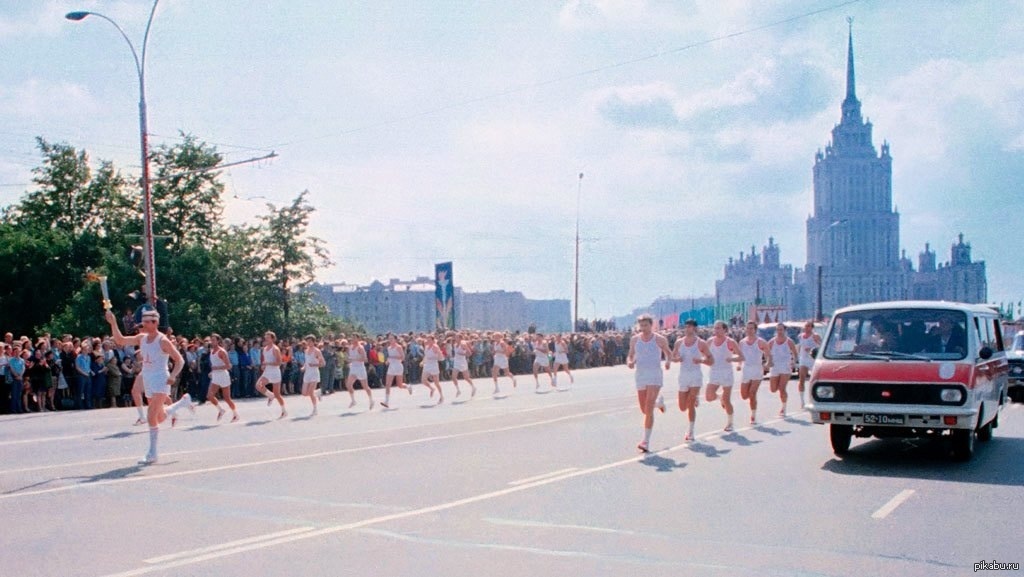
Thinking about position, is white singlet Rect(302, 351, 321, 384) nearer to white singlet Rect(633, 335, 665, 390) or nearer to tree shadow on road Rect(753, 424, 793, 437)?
tree shadow on road Rect(753, 424, 793, 437)

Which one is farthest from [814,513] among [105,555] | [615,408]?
[615,408]

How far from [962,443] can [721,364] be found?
5.24 m

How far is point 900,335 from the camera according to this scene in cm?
1257

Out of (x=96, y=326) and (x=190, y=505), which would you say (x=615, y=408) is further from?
(x=96, y=326)

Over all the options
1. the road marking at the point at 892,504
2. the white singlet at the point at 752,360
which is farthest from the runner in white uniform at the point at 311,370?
the road marking at the point at 892,504

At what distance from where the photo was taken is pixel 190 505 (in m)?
9.18

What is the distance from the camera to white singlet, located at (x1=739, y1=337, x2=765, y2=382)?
58.5ft

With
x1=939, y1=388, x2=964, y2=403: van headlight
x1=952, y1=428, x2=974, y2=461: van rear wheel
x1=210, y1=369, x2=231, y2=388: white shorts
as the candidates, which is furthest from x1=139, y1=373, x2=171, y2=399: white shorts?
x1=952, y1=428, x2=974, y2=461: van rear wheel

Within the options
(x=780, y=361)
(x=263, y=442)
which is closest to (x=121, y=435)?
(x=263, y=442)

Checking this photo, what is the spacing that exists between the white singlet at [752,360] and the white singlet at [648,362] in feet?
15.8

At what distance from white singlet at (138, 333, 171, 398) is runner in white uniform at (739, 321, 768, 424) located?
984cm

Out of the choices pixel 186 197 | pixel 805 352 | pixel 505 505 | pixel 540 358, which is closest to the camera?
pixel 505 505

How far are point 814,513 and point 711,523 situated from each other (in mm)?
1109

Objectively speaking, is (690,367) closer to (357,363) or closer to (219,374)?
(219,374)
